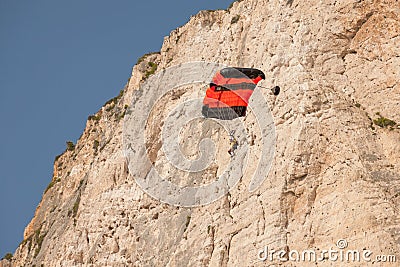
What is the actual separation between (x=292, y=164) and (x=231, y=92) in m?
6.71

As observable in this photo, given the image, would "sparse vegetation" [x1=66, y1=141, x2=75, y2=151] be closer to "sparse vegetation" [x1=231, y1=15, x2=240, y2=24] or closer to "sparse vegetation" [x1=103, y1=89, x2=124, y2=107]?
"sparse vegetation" [x1=103, y1=89, x2=124, y2=107]

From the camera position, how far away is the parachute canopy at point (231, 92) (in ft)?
114

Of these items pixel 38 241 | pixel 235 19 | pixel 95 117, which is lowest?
pixel 38 241

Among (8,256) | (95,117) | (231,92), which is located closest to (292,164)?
(231,92)

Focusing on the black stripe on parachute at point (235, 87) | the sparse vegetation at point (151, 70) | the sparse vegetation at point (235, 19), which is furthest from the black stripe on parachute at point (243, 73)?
the sparse vegetation at point (151, 70)

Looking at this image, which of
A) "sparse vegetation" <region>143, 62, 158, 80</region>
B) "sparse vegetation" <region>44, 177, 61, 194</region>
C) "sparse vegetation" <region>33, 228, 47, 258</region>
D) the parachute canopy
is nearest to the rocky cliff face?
the parachute canopy

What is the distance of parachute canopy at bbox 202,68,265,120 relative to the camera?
34.8 metres

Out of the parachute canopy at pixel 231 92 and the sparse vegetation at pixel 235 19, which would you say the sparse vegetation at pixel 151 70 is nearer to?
the sparse vegetation at pixel 235 19

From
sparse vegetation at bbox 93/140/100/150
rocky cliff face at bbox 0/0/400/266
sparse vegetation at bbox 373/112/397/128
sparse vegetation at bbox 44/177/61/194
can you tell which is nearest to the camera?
rocky cliff face at bbox 0/0/400/266

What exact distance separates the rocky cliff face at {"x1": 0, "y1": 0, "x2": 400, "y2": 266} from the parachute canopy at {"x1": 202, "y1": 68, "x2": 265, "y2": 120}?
2.53 ft

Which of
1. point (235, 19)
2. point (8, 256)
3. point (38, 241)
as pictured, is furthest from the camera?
point (8, 256)

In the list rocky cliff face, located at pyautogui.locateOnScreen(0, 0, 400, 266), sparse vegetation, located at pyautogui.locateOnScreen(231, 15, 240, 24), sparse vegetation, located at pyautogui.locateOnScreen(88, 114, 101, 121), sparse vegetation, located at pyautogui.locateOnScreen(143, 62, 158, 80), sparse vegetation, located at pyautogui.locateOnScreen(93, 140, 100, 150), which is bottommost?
rocky cliff face, located at pyautogui.locateOnScreen(0, 0, 400, 266)

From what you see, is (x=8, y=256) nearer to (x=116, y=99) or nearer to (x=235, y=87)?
(x=116, y=99)

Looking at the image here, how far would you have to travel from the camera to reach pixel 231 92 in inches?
1417
